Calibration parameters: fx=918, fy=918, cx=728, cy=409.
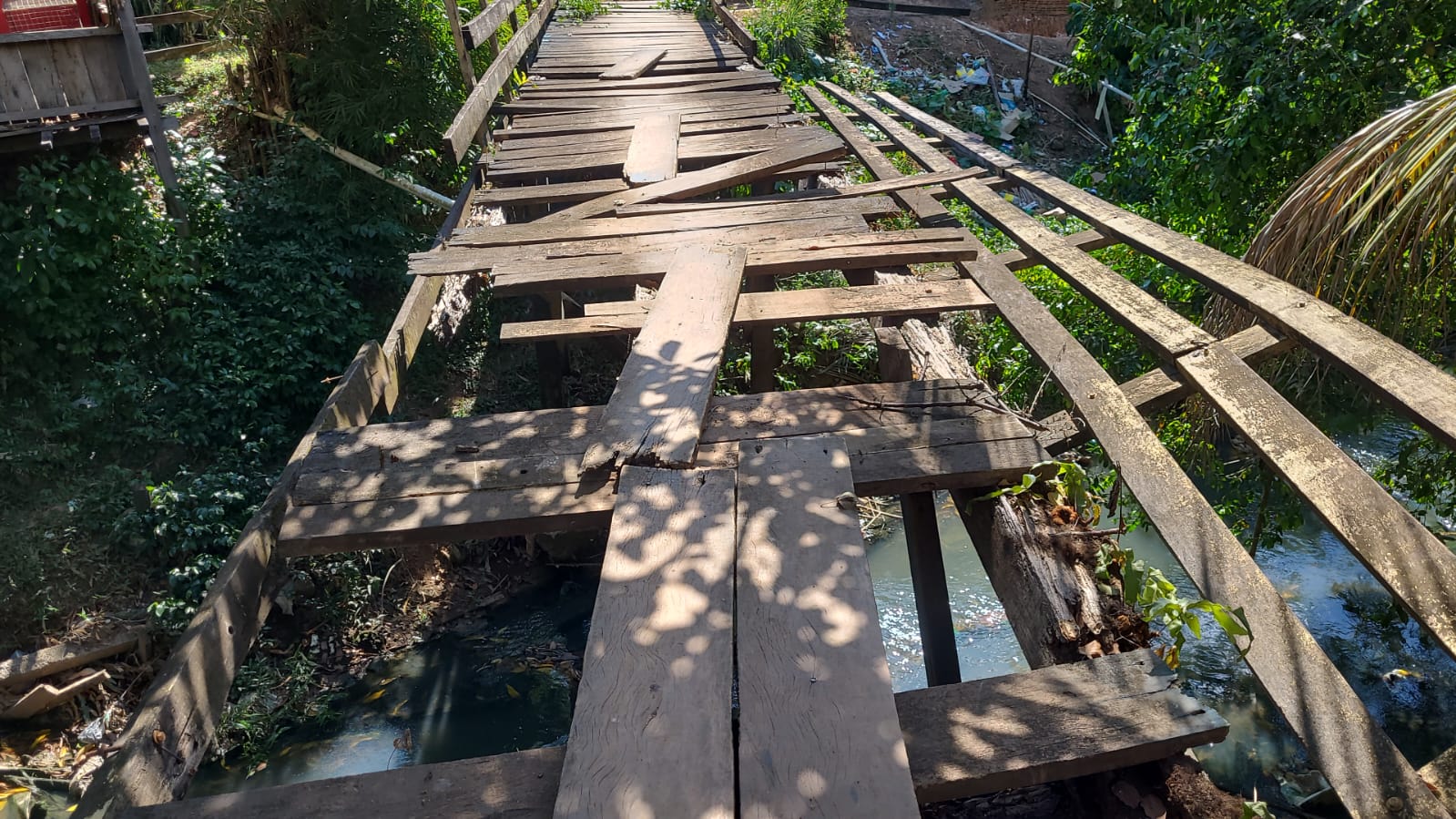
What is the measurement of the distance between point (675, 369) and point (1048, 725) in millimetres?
1631

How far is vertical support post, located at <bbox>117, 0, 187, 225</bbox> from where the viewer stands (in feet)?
21.7

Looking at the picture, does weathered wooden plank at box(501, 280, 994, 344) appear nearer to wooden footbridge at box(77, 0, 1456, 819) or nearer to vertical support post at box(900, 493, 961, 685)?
wooden footbridge at box(77, 0, 1456, 819)

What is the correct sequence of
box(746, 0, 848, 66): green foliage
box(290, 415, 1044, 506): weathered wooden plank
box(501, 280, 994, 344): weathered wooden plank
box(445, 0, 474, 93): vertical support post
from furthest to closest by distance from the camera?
box(746, 0, 848, 66): green foliage → box(445, 0, 474, 93): vertical support post → box(501, 280, 994, 344): weathered wooden plank → box(290, 415, 1044, 506): weathered wooden plank

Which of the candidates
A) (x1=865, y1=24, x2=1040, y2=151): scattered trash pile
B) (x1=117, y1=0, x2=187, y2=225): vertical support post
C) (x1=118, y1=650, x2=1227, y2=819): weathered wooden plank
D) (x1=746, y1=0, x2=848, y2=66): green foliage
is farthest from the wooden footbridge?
(x1=865, y1=24, x2=1040, y2=151): scattered trash pile

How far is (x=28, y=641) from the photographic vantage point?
475 centimetres

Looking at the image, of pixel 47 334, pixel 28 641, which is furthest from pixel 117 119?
pixel 28 641

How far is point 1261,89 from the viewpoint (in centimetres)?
493

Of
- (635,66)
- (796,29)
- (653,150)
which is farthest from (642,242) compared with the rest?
(796,29)

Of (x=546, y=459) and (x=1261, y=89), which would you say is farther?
(x=1261, y=89)

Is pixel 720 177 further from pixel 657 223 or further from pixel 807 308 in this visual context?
pixel 807 308

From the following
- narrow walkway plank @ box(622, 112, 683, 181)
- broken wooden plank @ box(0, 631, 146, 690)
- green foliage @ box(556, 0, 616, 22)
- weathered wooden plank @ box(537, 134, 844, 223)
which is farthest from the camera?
green foliage @ box(556, 0, 616, 22)

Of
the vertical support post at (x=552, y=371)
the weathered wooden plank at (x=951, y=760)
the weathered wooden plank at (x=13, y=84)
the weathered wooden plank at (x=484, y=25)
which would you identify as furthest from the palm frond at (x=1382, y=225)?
the weathered wooden plank at (x=13, y=84)

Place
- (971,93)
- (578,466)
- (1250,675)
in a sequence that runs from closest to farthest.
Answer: (578,466), (1250,675), (971,93)

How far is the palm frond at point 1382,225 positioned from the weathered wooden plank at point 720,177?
101 inches
